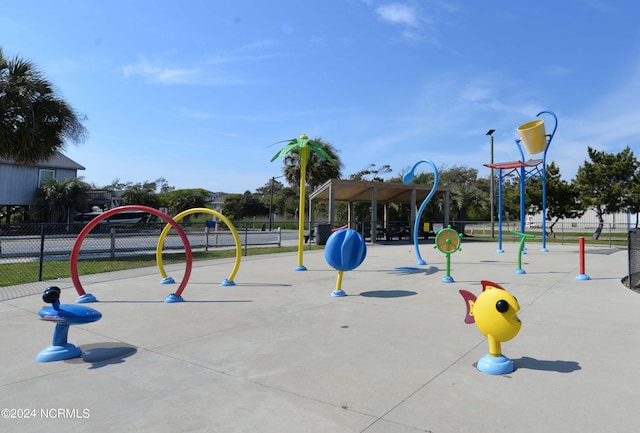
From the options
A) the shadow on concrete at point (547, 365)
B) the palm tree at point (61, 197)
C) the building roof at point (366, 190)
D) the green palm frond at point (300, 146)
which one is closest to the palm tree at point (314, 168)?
the building roof at point (366, 190)

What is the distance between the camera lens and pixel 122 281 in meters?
9.88

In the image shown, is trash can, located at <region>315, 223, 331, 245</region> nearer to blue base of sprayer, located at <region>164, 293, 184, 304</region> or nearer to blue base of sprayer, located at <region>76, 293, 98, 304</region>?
blue base of sprayer, located at <region>164, 293, 184, 304</region>

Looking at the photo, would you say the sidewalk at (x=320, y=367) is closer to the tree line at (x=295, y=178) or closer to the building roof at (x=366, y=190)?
the tree line at (x=295, y=178)

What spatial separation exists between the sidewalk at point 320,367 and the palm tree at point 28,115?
10.0 metres

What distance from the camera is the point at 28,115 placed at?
14.8 m

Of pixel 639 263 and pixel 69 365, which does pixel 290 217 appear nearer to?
pixel 639 263

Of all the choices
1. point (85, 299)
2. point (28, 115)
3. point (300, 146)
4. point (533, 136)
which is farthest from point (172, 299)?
point (533, 136)

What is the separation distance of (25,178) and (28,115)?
22.3m

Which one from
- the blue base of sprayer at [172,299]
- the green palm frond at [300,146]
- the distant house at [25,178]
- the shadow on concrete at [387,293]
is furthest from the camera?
the distant house at [25,178]

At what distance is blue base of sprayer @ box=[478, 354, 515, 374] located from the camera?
398 cm

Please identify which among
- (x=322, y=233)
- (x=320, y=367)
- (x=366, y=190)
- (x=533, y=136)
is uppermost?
(x=533, y=136)

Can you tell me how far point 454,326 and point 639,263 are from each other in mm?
8039

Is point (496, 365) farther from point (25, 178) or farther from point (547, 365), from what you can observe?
point (25, 178)

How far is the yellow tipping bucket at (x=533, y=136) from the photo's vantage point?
15656mm
